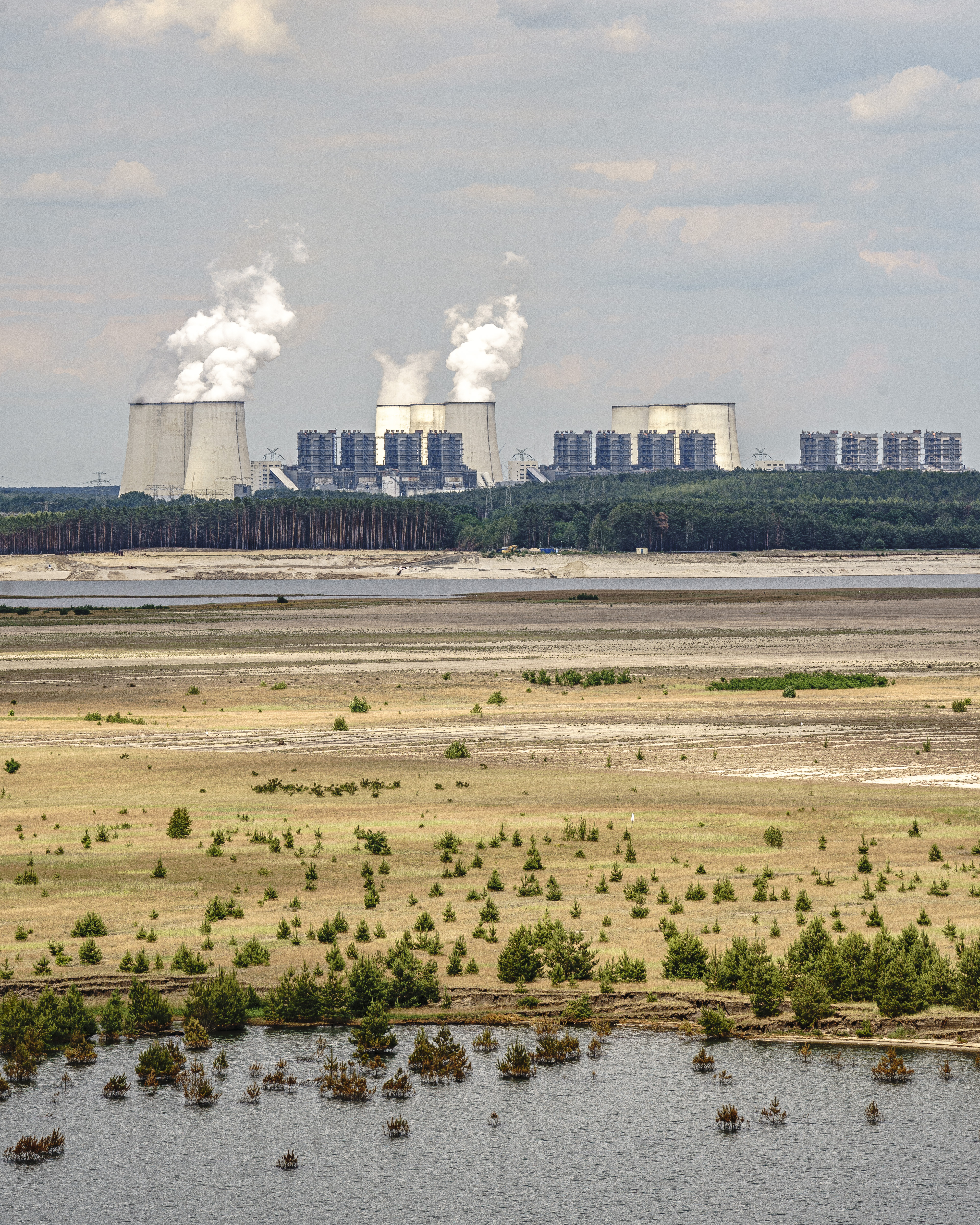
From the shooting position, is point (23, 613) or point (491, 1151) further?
point (23, 613)

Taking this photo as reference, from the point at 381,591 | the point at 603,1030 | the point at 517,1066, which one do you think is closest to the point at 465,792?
the point at 603,1030

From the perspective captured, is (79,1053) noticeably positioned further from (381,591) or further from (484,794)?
(381,591)

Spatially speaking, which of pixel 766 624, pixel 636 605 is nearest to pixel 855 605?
pixel 636 605

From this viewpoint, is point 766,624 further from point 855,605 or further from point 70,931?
point 70,931

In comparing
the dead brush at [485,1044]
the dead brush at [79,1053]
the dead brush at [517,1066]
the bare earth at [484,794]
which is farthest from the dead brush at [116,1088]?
the dead brush at [517,1066]

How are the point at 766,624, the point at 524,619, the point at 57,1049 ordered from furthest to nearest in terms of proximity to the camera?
the point at 524,619, the point at 766,624, the point at 57,1049

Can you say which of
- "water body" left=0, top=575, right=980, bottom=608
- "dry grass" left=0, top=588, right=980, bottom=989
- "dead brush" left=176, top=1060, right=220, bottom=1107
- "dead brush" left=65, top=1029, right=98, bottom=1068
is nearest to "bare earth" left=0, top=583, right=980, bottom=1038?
"dry grass" left=0, top=588, right=980, bottom=989

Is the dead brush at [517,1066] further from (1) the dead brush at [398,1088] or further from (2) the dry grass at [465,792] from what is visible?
(2) the dry grass at [465,792]
